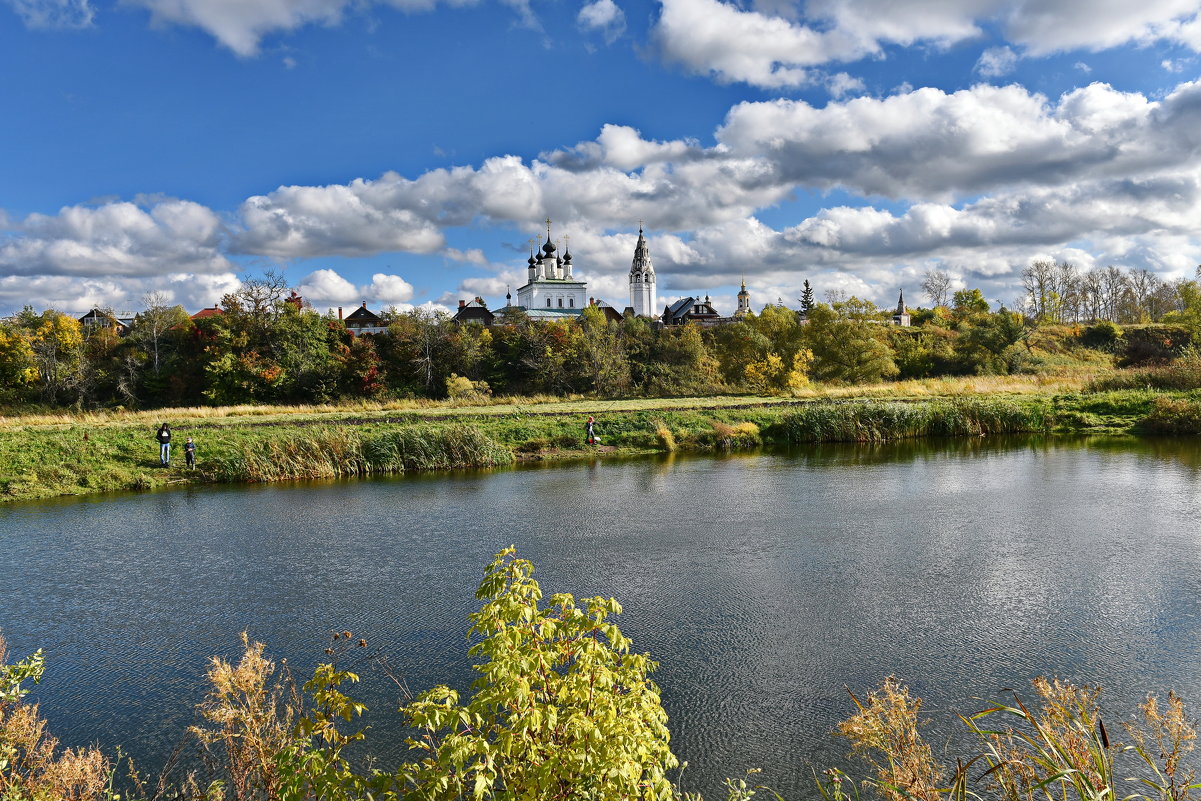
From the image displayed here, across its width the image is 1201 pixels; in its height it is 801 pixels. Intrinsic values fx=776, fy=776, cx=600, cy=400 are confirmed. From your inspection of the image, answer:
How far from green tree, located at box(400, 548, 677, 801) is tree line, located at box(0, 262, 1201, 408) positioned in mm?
49391

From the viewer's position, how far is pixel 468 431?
31.6 meters

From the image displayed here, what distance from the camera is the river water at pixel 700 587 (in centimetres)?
898

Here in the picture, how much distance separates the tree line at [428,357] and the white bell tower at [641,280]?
239 feet

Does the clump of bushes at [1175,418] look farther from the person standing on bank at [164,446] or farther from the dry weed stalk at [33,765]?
the person standing on bank at [164,446]

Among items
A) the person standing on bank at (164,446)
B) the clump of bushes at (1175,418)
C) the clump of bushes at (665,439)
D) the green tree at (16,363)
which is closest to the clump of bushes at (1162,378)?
the clump of bushes at (1175,418)

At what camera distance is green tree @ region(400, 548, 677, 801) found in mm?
4664

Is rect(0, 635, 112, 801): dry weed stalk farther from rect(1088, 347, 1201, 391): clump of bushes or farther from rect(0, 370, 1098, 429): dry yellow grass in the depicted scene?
rect(1088, 347, 1201, 391): clump of bushes

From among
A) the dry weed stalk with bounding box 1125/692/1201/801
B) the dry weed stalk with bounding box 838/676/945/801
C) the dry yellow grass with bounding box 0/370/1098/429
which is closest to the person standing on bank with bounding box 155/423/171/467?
the dry yellow grass with bounding box 0/370/1098/429

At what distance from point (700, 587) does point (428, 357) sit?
163ft

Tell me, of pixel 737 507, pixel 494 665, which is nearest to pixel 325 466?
Result: pixel 737 507

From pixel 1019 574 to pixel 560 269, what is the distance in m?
115

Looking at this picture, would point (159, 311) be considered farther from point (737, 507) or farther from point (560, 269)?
point (560, 269)

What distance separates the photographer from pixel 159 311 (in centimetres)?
6334

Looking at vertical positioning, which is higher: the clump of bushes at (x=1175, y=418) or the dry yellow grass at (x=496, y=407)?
the dry yellow grass at (x=496, y=407)
